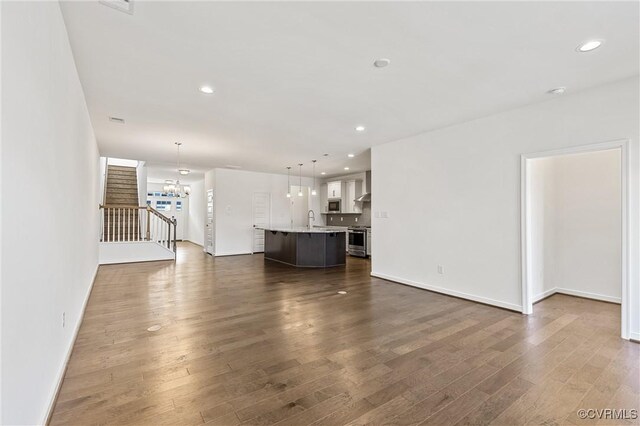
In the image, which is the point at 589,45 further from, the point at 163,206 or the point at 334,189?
the point at 163,206

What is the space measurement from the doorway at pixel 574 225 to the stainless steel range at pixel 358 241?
16.5 ft

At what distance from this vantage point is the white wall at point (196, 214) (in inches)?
506

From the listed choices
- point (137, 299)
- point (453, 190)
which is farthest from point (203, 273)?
point (453, 190)

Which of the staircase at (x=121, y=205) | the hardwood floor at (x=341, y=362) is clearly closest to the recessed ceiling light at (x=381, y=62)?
the hardwood floor at (x=341, y=362)

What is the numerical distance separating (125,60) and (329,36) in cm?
A: 198

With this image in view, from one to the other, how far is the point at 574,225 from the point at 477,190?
194 cm

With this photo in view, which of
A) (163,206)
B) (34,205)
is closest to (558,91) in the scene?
(34,205)

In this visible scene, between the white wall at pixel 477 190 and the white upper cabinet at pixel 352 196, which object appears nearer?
→ the white wall at pixel 477 190

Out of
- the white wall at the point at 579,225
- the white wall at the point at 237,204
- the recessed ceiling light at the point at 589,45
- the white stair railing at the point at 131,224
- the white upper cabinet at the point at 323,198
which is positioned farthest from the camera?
the white upper cabinet at the point at 323,198

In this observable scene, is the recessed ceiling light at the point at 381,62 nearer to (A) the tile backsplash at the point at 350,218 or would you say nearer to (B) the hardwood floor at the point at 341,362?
(B) the hardwood floor at the point at 341,362

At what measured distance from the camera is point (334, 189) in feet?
35.9

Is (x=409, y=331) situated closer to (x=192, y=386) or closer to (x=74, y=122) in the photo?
(x=192, y=386)

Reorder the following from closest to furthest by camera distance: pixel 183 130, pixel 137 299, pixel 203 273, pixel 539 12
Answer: pixel 539 12
pixel 137 299
pixel 183 130
pixel 203 273

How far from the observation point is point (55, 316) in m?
2.19
